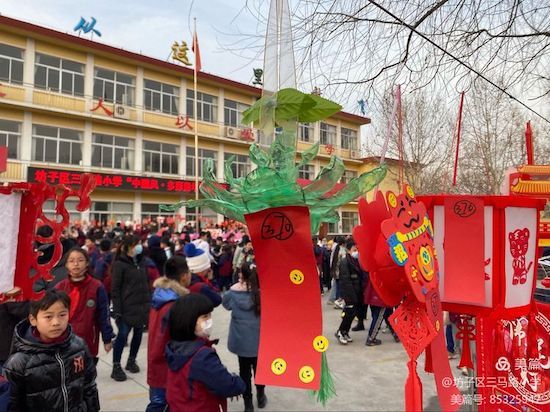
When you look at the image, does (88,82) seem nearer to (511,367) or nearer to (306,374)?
(511,367)

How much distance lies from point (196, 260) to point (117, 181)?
1423 cm

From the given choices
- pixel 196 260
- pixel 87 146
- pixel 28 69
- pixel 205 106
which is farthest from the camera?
pixel 205 106

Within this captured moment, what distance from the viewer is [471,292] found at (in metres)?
2.09

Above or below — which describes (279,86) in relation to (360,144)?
below

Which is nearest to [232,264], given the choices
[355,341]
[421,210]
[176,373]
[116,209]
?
[355,341]

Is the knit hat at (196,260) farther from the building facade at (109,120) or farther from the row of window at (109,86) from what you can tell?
the building facade at (109,120)

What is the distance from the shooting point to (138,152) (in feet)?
58.4

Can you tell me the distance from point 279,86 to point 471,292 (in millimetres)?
1417

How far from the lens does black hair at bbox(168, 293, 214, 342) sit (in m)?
2.32

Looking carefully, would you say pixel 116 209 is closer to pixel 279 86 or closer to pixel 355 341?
pixel 355 341

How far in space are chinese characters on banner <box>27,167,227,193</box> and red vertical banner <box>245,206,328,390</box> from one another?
13.9 metres

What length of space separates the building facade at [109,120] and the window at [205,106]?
0.15ft

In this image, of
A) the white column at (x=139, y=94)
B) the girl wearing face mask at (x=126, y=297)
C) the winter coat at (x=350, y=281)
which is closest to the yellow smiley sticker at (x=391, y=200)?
the girl wearing face mask at (x=126, y=297)

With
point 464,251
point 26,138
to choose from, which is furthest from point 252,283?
point 26,138
